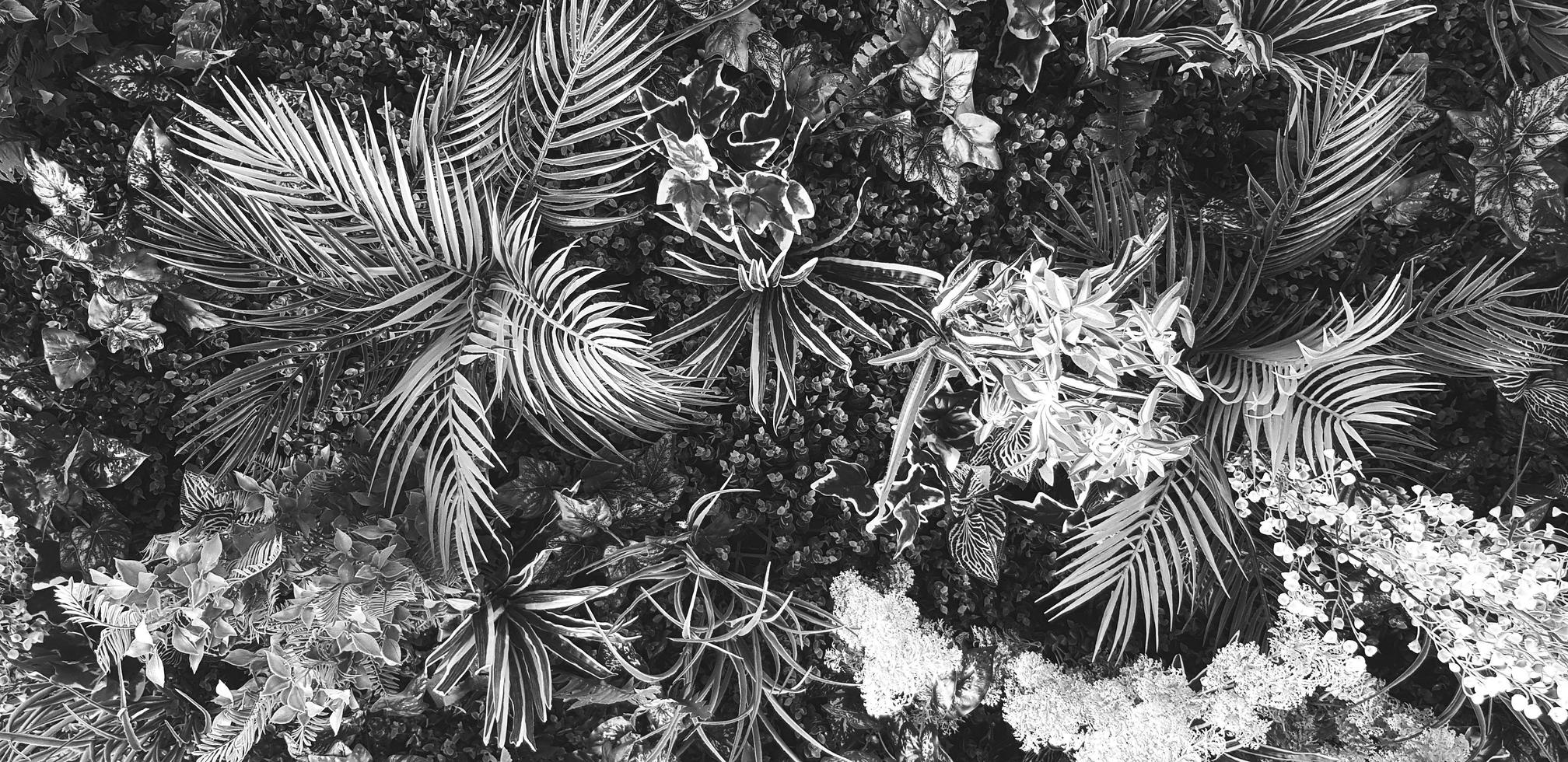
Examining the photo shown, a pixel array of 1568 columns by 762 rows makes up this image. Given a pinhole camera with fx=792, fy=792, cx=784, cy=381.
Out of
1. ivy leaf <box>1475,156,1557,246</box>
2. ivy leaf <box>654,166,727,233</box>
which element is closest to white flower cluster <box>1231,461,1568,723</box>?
ivy leaf <box>1475,156,1557,246</box>

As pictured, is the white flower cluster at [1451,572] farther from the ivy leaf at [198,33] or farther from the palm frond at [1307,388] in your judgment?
the ivy leaf at [198,33]

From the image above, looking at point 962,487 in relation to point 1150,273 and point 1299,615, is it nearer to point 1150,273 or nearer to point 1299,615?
point 1150,273

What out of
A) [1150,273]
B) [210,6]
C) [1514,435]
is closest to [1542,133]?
[1514,435]

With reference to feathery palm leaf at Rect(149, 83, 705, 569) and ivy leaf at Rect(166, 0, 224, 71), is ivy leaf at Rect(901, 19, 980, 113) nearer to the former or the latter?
feathery palm leaf at Rect(149, 83, 705, 569)

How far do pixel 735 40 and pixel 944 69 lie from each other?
1.21ft

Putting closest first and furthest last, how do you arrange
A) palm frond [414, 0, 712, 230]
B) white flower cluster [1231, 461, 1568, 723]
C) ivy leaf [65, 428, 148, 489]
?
white flower cluster [1231, 461, 1568, 723] → palm frond [414, 0, 712, 230] → ivy leaf [65, 428, 148, 489]

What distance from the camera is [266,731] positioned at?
146cm

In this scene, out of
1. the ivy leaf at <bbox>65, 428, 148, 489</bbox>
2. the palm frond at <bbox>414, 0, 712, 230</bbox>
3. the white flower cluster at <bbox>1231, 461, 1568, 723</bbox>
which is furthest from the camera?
the ivy leaf at <bbox>65, 428, 148, 489</bbox>

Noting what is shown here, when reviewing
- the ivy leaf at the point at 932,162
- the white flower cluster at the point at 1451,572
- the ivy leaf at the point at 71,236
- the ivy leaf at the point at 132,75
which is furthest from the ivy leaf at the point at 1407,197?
the ivy leaf at the point at 71,236

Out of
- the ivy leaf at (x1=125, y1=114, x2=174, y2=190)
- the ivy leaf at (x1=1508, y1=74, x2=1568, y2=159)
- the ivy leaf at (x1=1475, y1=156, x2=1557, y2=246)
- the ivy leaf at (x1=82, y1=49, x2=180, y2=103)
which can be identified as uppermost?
the ivy leaf at (x1=82, y1=49, x2=180, y2=103)

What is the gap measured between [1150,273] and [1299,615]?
0.67m

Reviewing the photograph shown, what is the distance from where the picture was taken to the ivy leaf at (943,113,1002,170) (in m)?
1.37

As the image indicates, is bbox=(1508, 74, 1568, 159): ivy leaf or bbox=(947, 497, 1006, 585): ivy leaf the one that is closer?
bbox=(1508, 74, 1568, 159): ivy leaf

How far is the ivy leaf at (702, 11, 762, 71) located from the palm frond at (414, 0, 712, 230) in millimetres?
60
